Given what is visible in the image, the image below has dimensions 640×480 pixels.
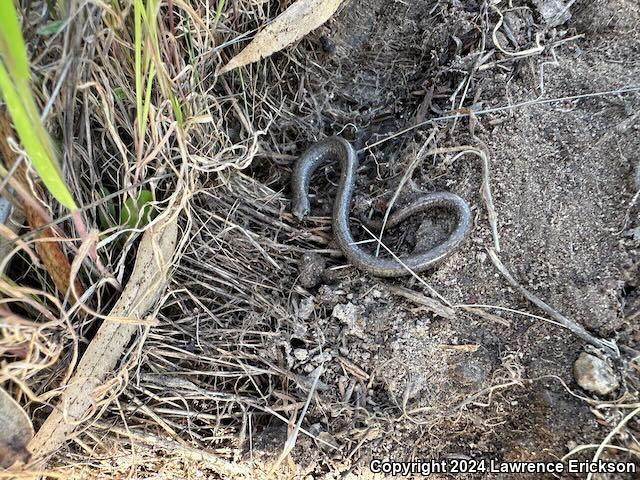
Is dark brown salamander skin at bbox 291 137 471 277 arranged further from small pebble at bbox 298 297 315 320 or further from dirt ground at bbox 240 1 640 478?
small pebble at bbox 298 297 315 320

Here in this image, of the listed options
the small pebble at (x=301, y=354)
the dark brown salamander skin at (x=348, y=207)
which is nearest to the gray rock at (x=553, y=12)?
the dark brown salamander skin at (x=348, y=207)

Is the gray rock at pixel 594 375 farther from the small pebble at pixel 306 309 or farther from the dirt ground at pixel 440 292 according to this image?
the small pebble at pixel 306 309

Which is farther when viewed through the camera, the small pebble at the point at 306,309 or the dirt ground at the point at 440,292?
the small pebble at the point at 306,309

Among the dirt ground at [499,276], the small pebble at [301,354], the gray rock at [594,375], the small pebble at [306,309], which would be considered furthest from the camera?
the small pebble at [306,309]

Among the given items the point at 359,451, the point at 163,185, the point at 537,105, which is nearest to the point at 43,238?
the point at 163,185

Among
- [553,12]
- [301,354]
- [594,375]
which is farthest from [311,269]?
[553,12]
